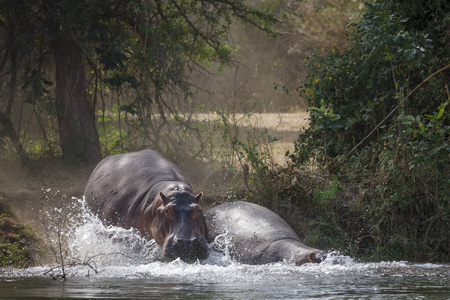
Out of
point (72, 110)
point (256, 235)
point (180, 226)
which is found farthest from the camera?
point (72, 110)

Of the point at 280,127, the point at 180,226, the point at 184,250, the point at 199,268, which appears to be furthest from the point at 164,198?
the point at 280,127

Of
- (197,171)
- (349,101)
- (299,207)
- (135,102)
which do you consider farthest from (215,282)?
(135,102)

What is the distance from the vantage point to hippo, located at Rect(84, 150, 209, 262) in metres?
6.68

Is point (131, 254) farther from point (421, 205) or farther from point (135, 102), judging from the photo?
point (135, 102)

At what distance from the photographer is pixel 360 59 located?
872cm

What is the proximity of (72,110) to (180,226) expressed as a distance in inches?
218

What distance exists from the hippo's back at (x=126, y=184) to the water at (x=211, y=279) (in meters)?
0.38

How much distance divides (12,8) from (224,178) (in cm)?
458

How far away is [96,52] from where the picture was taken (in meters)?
11.4

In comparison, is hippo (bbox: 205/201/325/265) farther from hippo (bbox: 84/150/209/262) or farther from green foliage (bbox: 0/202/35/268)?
green foliage (bbox: 0/202/35/268)

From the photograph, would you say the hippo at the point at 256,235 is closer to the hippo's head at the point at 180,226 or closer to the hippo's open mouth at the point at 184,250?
the hippo's head at the point at 180,226

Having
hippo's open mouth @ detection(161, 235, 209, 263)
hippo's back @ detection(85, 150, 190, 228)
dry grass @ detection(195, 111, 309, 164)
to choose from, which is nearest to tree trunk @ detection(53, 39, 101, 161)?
dry grass @ detection(195, 111, 309, 164)

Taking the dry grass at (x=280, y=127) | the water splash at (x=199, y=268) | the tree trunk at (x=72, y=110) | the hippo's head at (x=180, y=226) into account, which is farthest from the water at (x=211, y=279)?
the dry grass at (x=280, y=127)

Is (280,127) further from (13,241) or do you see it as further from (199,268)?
(199,268)
